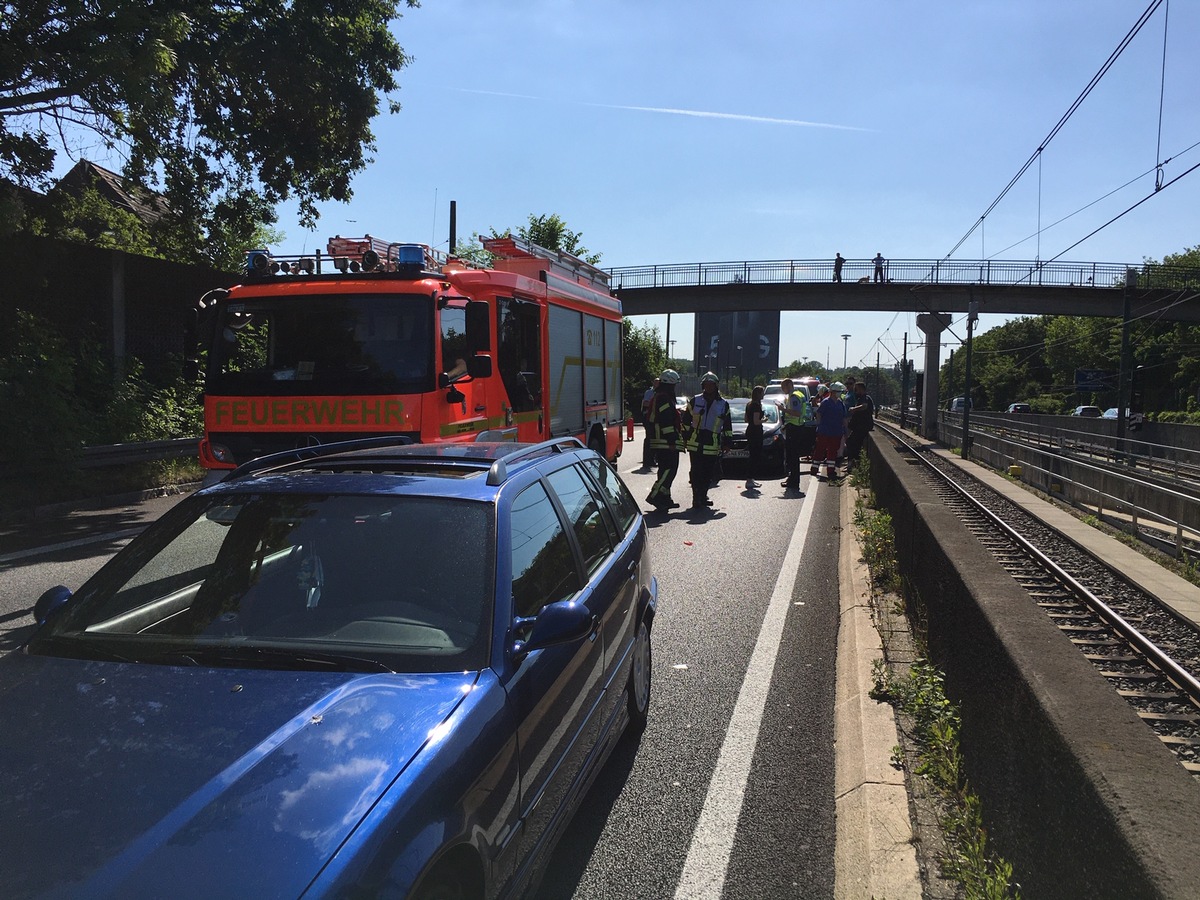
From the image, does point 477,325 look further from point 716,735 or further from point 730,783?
point 730,783

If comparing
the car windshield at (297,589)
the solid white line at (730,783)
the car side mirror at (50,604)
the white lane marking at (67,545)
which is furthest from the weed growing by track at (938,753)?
the white lane marking at (67,545)

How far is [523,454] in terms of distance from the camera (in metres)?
4.02

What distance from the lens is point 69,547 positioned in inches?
379

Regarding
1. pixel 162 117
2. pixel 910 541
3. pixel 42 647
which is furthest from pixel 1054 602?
pixel 162 117

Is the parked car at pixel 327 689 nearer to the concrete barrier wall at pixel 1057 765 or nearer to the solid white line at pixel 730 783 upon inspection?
the solid white line at pixel 730 783

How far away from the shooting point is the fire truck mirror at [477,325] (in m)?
8.29

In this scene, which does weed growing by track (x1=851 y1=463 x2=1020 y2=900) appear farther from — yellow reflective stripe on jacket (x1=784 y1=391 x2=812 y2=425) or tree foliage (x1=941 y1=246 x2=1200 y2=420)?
tree foliage (x1=941 y1=246 x2=1200 y2=420)

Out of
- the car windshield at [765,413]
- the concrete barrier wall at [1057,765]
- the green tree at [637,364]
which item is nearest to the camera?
the concrete barrier wall at [1057,765]

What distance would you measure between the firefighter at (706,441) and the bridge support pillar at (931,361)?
104 feet

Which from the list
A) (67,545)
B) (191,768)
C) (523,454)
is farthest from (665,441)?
(191,768)

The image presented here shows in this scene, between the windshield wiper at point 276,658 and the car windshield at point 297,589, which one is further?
the car windshield at point 297,589

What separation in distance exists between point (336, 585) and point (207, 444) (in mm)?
5950

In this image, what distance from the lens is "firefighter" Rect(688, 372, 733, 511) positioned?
1334 centimetres

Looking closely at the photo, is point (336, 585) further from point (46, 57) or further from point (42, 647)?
point (46, 57)
